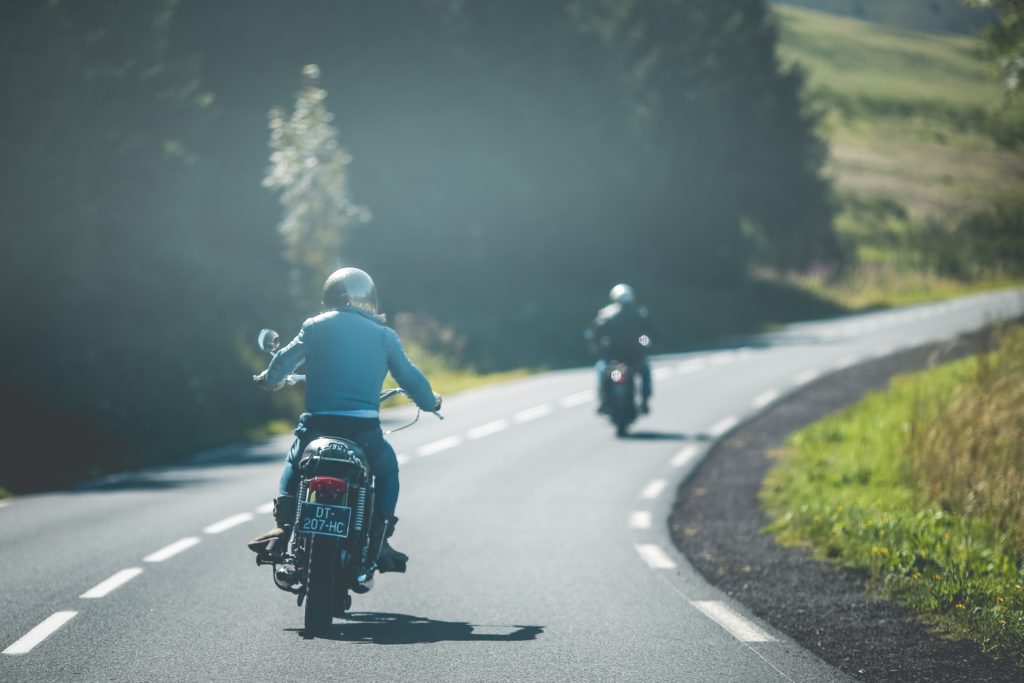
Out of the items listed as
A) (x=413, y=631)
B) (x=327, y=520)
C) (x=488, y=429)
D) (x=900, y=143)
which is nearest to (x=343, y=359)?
(x=327, y=520)

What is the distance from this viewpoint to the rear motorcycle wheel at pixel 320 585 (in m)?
7.06

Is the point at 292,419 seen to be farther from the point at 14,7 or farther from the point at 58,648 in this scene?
the point at 58,648

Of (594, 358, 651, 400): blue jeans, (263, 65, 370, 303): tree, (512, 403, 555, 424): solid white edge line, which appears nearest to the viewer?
(594, 358, 651, 400): blue jeans

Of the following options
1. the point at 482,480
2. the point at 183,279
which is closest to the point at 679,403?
the point at 482,480

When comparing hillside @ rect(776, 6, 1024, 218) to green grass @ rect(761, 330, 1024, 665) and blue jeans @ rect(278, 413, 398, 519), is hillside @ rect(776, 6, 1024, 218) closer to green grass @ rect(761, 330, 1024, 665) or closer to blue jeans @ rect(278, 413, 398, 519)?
green grass @ rect(761, 330, 1024, 665)

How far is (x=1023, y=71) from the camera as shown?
691 inches

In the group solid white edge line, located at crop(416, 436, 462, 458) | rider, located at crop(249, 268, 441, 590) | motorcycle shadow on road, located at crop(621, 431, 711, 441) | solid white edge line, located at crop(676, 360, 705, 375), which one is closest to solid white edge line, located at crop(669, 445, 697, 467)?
motorcycle shadow on road, located at crop(621, 431, 711, 441)

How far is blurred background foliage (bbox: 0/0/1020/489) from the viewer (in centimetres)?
2009

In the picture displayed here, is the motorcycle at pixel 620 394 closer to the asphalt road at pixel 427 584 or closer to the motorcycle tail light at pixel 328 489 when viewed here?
the asphalt road at pixel 427 584

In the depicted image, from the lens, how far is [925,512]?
9922mm

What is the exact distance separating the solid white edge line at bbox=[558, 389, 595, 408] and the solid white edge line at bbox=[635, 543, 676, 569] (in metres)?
12.3

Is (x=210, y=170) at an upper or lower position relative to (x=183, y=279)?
upper

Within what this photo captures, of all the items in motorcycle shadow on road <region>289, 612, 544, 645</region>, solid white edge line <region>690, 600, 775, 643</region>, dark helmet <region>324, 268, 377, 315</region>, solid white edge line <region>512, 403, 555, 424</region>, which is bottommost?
solid white edge line <region>512, 403, 555, 424</region>

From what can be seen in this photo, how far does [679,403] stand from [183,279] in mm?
10441
